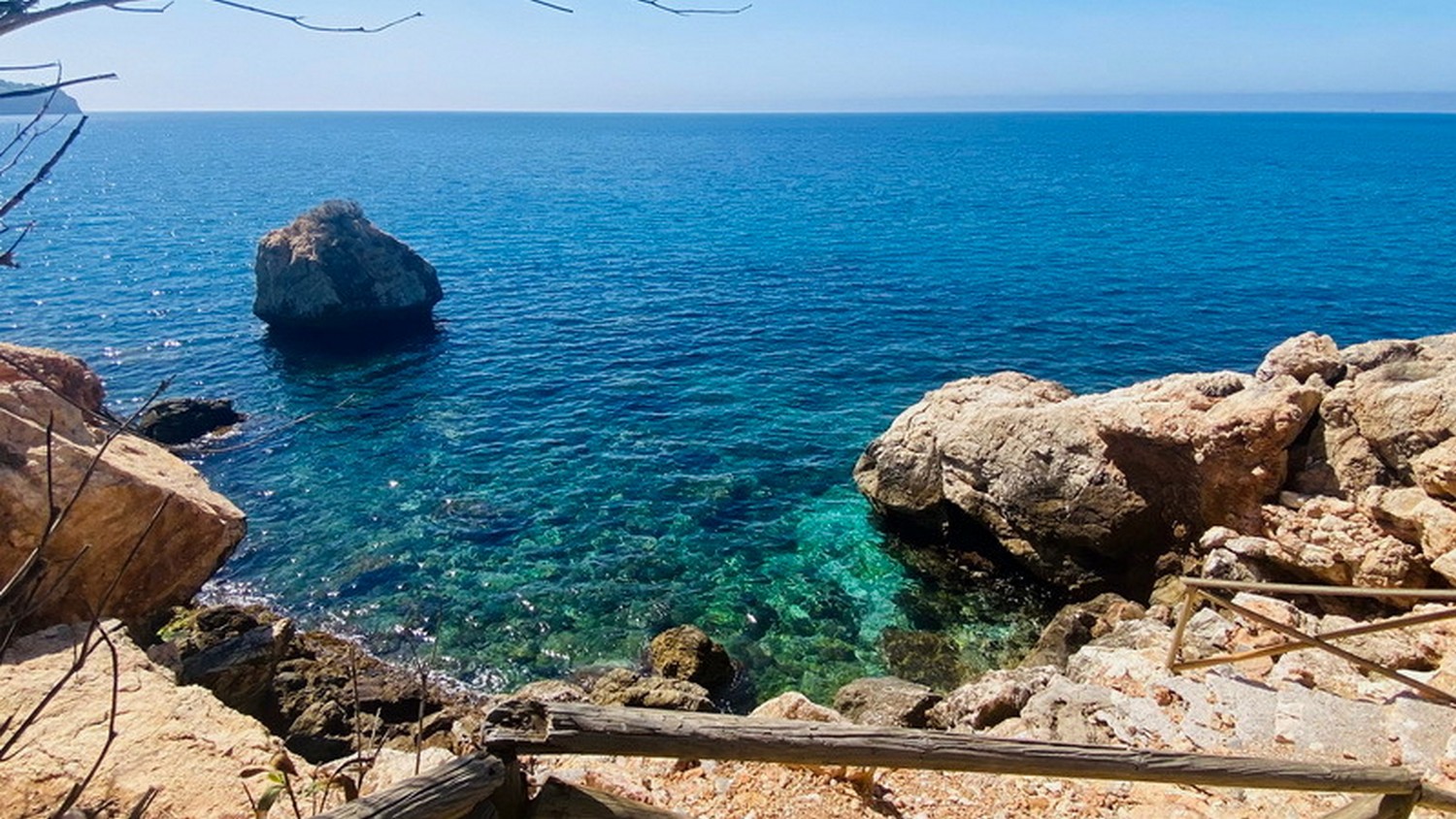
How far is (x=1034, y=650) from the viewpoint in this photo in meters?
16.5

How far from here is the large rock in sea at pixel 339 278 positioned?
38.0 meters

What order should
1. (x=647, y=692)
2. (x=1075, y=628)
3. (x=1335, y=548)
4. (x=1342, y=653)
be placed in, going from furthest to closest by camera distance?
1. (x=1075, y=628)
2. (x=1335, y=548)
3. (x=647, y=692)
4. (x=1342, y=653)

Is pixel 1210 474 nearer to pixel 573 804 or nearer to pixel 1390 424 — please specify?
pixel 1390 424

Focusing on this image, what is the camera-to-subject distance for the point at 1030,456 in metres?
19.3

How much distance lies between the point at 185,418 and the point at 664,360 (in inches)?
685

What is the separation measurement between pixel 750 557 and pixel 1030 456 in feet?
24.2

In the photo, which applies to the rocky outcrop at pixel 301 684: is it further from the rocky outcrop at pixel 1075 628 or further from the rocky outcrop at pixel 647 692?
the rocky outcrop at pixel 1075 628

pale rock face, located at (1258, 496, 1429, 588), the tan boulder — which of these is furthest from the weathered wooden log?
pale rock face, located at (1258, 496, 1429, 588)

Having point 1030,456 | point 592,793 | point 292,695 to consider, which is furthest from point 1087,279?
point 592,793

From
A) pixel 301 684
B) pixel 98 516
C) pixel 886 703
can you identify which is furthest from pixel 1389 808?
pixel 301 684

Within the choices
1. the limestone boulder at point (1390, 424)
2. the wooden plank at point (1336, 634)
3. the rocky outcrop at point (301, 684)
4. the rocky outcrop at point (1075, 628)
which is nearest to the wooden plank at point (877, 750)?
the wooden plank at point (1336, 634)

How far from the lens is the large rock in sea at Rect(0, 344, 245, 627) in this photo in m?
9.92

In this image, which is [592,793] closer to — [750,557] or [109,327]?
[750,557]

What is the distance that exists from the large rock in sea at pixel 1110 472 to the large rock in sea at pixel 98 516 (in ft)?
52.0
